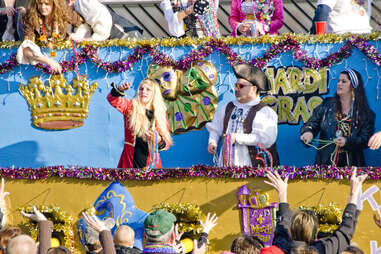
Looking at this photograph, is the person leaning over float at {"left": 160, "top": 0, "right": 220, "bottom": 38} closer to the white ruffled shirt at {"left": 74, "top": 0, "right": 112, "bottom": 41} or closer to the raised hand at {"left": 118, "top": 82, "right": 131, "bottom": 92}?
the white ruffled shirt at {"left": 74, "top": 0, "right": 112, "bottom": 41}

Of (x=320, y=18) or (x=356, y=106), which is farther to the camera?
(x=320, y=18)

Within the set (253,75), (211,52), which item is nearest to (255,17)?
(211,52)

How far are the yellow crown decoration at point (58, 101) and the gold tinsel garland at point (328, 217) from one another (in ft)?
10.5

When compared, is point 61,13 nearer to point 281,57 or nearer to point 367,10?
point 281,57

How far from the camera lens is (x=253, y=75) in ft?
29.4

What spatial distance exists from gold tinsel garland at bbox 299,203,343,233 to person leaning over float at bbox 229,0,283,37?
2682 millimetres

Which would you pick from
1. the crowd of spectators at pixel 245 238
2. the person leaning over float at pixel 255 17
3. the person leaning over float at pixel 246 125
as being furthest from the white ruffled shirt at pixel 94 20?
the crowd of spectators at pixel 245 238

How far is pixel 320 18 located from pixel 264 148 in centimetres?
220

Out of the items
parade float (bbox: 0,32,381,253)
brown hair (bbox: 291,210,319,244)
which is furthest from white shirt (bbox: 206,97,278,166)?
brown hair (bbox: 291,210,319,244)

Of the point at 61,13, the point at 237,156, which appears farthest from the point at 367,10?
the point at 61,13

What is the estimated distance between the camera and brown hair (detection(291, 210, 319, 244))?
5.94 m

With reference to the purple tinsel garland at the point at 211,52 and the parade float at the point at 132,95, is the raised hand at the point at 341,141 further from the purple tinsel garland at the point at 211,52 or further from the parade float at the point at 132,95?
the purple tinsel garland at the point at 211,52

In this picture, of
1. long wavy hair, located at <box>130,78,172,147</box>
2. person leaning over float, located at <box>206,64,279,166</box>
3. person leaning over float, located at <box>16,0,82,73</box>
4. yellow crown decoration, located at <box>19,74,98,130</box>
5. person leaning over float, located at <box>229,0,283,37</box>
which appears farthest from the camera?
person leaning over float, located at <box>229,0,283,37</box>

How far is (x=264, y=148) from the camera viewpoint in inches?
347
